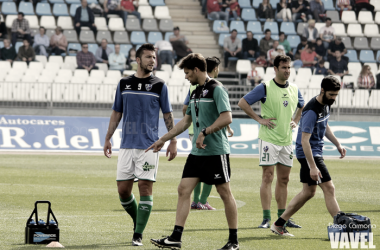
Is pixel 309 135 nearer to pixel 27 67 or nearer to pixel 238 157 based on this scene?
pixel 238 157

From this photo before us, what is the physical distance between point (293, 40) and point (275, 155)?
2096 cm

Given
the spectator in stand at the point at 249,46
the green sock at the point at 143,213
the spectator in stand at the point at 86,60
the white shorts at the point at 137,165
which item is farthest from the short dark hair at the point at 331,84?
the spectator in stand at the point at 249,46

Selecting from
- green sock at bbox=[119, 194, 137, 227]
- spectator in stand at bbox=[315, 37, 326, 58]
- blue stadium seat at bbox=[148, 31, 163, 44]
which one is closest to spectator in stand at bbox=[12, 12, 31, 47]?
blue stadium seat at bbox=[148, 31, 163, 44]

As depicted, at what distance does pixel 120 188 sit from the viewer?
7.12 meters

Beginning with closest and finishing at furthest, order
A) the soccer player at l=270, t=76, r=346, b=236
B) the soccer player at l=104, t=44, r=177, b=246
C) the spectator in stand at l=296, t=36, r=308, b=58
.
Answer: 1. the soccer player at l=104, t=44, r=177, b=246
2. the soccer player at l=270, t=76, r=346, b=236
3. the spectator in stand at l=296, t=36, r=308, b=58

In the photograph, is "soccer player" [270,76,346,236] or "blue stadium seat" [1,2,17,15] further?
"blue stadium seat" [1,2,17,15]

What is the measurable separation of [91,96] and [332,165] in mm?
10301

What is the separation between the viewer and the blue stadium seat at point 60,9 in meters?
27.8

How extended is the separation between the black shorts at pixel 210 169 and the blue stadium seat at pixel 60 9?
22.8 metres

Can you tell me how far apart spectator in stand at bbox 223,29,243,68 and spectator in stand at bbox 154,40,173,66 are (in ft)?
8.55

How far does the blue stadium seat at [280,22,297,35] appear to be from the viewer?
29.2 m

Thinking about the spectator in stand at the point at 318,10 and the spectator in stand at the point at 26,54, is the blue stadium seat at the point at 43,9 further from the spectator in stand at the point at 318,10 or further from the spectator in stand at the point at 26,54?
the spectator in stand at the point at 318,10

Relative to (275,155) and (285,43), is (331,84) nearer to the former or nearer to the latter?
(275,155)

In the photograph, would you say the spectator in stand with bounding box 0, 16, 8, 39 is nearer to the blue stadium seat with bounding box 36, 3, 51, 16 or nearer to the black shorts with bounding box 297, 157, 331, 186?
the blue stadium seat with bounding box 36, 3, 51, 16
